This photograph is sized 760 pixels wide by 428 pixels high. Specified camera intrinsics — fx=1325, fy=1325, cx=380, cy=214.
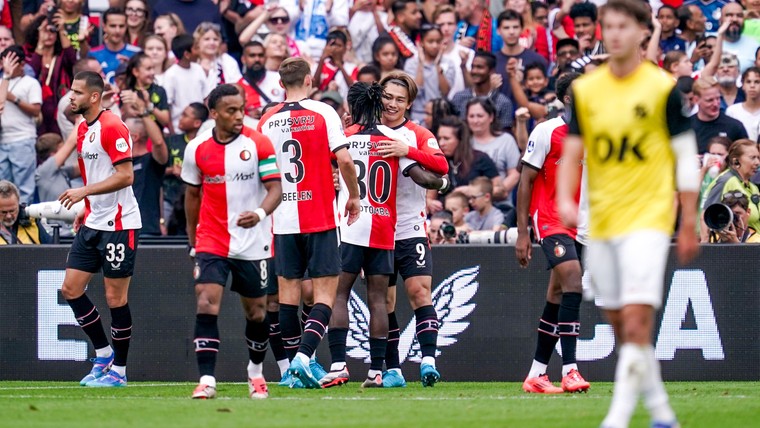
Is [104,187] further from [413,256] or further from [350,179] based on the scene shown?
[413,256]

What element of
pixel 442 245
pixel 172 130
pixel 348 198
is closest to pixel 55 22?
pixel 172 130

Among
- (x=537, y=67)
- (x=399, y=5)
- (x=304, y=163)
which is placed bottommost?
(x=304, y=163)

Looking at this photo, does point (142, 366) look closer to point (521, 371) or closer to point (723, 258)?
point (521, 371)

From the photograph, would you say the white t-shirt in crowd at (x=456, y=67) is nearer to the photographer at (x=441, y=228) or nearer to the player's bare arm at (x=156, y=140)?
the photographer at (x=441, y=228)

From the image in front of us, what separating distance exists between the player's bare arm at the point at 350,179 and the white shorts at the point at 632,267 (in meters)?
3.69

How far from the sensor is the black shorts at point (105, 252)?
12.0 meters

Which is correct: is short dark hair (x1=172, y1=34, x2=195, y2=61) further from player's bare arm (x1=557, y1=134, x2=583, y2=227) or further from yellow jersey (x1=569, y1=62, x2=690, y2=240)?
yellow jersey (x1=569, y1=62, x2=690, y2=240)

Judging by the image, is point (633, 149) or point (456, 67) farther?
point (456, 67)

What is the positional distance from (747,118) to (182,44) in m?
7.46

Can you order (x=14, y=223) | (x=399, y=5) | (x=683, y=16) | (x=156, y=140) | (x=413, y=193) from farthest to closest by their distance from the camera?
1. (x=399, y=5)
2. (x=683, y=16)
3. (x=156, y=140)
4. (x=14, y=223)
5. (x=413, y=193)

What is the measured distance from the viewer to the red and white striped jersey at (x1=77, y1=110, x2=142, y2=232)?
1191 centimetres

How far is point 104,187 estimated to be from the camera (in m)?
11.6

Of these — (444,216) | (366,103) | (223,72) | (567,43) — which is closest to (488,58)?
(567,43)

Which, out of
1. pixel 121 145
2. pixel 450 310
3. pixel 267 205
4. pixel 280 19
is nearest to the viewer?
pixel 267 205
